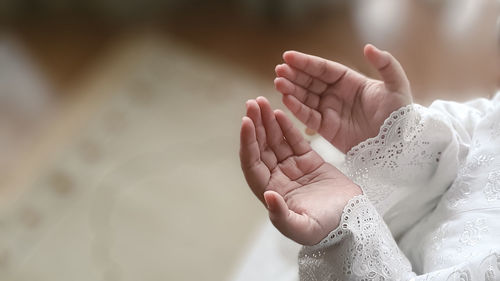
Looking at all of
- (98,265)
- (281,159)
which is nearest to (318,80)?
(281,159)

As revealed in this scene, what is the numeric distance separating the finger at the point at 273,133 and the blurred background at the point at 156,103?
1.01ft

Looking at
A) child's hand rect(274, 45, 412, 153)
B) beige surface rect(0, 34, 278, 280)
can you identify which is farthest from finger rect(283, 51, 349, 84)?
beige surface rect(0, 34, 278, 280)

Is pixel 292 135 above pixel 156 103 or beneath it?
above

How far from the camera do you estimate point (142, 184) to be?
4.38 feet

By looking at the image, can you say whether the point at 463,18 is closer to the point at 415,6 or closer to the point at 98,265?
the point at 415,6

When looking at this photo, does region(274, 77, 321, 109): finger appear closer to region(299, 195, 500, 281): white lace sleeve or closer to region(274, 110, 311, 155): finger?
region(274, 110, 311, 155): finger

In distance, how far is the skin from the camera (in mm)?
614

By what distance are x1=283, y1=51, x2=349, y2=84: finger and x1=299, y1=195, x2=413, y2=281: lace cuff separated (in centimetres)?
17

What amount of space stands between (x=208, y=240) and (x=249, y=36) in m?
0.68

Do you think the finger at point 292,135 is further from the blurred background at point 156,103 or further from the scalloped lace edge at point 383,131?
the blurred background at point 156,103

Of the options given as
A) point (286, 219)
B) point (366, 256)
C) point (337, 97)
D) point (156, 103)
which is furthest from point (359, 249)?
point (156, 103)

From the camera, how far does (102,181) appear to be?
4.40ft

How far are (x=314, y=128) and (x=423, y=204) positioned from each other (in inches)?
7.4

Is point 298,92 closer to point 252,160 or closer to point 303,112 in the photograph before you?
point 303,112
